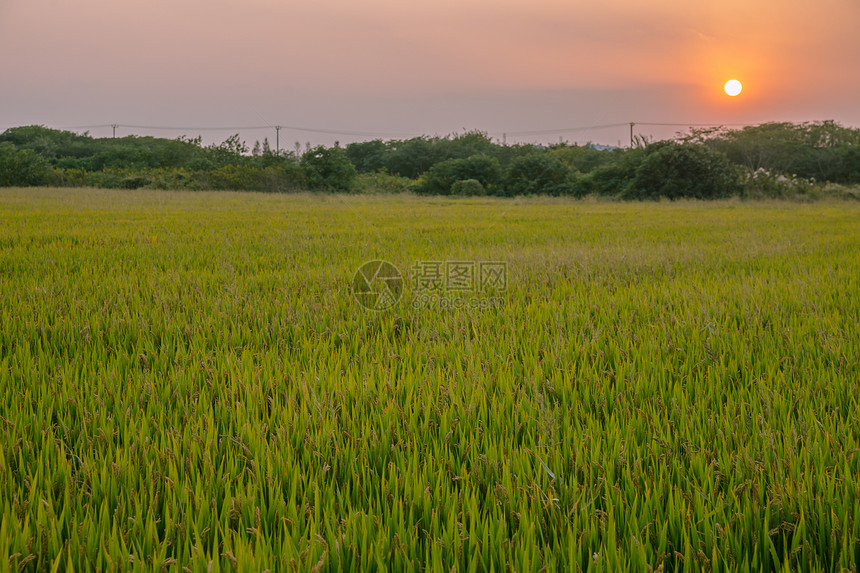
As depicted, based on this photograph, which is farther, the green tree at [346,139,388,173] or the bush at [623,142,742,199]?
the green tree at [346,139,388,173]

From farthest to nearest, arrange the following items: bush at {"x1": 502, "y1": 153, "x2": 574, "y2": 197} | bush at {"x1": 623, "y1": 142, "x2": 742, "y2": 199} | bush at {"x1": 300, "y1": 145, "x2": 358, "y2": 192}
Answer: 1. bush at {"x1": 502, "y1": 153, "x2": 574, "y2": 197}
2. bush at {"x1": 300, "y1": 145, "x2": 358, "y2": 192}
3. bush at {"x1": 623, "y1": 142, "x2": 742, "y2": 199}

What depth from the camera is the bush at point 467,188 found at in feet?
117

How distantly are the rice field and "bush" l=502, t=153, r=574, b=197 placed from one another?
108ft

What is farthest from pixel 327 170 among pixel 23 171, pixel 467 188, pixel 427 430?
pixel 427 430

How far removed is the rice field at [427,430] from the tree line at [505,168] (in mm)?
29608

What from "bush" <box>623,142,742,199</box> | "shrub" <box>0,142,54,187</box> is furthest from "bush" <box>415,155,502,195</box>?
"shrub" <box>0,142,54,187</box>

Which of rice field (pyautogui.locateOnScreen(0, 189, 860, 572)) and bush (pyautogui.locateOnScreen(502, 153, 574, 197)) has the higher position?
bush (pyautogui.locateOnScreen(502, 153, 574, 197))

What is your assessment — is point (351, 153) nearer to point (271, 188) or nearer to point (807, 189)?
point (271, 188)

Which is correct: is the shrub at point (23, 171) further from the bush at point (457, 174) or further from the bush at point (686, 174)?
the bush at point (686, 174)

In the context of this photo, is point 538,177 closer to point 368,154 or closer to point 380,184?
point 380,184

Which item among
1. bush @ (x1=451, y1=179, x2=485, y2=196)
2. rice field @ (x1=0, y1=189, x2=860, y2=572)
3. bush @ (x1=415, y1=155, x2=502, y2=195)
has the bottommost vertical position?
rice field @ (x1=0, y1=189, x2=860, y2=572)

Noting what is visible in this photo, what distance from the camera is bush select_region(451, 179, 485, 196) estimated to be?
1398 inches

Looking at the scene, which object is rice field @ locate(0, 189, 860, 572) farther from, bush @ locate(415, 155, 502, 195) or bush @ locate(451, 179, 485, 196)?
bush @ locate(415, 155, 502, 195)

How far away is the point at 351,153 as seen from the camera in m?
62.8
